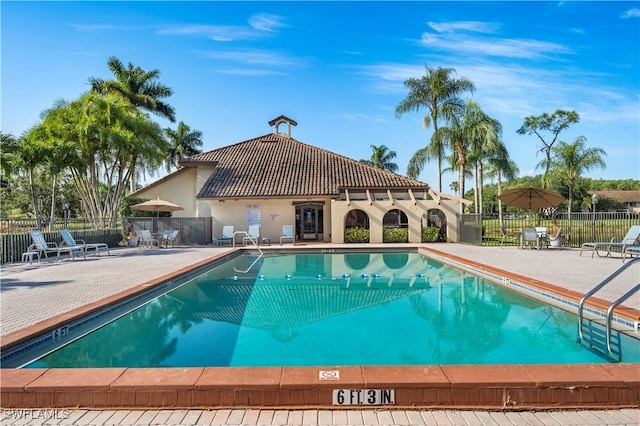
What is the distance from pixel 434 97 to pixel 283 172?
14.1m

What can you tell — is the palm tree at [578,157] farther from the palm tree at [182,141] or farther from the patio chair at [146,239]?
the palm tree at [182,141]

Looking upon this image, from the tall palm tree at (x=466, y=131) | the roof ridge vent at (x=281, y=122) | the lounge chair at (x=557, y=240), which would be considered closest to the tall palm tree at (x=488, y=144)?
the tall palm tree at (x=466, y=131)

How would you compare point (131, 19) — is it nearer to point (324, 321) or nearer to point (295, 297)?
point (295, 297)

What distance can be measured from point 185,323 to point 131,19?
33.8ft

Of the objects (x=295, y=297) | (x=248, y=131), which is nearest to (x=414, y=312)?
(x=295, y=297)

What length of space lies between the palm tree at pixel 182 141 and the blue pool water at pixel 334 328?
34646 mm

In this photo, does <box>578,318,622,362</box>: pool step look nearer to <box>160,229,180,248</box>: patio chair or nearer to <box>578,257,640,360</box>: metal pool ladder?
<box>578,257,640,360</box>: metal pool ladder

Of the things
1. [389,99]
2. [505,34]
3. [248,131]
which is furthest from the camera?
[248,131]

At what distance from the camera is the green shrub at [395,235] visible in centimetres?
2138

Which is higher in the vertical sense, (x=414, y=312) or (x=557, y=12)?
(x=557, y=12)

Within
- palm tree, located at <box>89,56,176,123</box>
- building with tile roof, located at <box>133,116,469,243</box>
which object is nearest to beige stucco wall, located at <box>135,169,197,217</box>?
building with tile roof, located at <box>133,116,469,243</box>

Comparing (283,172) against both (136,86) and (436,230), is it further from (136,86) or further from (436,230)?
(136,86)

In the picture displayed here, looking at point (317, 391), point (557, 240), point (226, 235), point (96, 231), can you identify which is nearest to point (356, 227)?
point (226, 235)

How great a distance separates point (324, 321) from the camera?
23.1 ft
